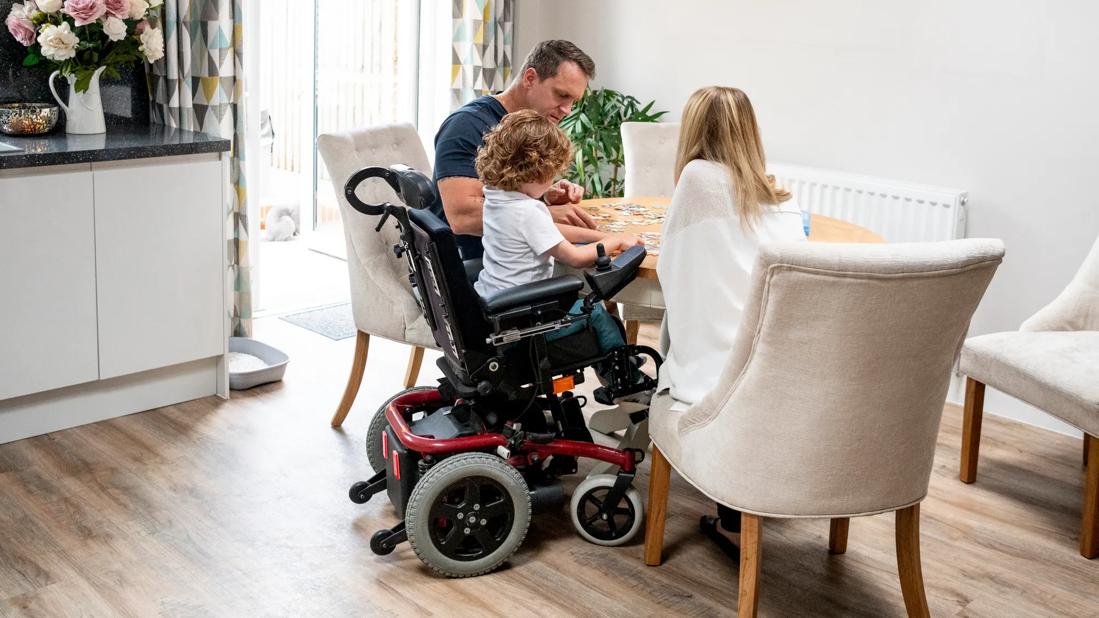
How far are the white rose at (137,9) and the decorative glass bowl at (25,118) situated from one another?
392 millimetres

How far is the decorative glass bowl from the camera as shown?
11.4 ft

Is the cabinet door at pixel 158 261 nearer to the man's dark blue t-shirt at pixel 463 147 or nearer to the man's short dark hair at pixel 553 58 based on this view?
the man's dark blue t-shirt at pixel 463 147

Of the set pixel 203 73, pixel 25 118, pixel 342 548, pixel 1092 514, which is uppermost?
pixel 203 73

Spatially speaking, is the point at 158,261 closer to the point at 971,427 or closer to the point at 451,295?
the point at 451,295

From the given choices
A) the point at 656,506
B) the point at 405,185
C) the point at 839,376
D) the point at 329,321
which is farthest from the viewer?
the point at 329,321

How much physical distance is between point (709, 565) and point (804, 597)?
0.24m

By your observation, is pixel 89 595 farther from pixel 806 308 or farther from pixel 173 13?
pixel 173 13

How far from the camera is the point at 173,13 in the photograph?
383 cm

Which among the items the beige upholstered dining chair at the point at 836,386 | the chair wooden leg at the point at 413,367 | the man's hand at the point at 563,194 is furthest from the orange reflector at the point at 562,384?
the chair wooden leg at the point at 413,367

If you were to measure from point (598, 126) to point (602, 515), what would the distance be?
2305mm

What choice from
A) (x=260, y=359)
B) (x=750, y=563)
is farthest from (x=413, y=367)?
(x=750, y=563)

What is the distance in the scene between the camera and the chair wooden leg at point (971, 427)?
334cm

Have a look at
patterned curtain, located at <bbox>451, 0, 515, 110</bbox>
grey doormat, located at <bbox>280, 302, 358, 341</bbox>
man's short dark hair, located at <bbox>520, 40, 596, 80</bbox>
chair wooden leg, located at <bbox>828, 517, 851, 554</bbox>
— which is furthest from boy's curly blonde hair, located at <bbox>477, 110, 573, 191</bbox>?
patterned curtain, located at <bbox>451, 0, 515, 110</bbox>

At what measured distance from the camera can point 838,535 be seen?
2879 millimetres
